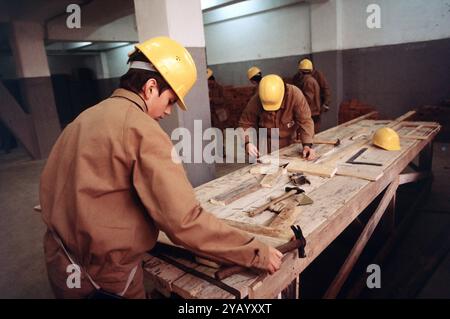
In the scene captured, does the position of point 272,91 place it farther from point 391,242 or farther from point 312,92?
point 312,92

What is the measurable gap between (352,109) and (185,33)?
218 inches

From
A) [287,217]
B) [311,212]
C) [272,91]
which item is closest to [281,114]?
[272,91]

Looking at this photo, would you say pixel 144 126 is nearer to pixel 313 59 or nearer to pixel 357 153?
pixel 357 153

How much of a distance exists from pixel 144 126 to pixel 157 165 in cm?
17

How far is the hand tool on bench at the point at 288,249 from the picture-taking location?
4.98 feet

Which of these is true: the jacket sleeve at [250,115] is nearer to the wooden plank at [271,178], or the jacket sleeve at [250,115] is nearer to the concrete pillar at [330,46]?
the wooden plank at [271,178]

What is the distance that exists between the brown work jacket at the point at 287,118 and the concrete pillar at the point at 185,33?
0.63m

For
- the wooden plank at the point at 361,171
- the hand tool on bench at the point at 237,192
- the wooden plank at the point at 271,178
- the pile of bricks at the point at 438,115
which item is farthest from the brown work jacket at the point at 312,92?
the hand tool on bench at the point at 237,192

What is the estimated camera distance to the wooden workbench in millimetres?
1537

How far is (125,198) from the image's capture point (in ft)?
4.50

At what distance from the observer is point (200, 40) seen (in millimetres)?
4129

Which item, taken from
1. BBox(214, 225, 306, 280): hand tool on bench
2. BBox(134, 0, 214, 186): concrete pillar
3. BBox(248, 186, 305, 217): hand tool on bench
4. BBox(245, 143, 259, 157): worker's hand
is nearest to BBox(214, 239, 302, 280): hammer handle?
BBox(214, 225, 306, 280): hand tool on bench

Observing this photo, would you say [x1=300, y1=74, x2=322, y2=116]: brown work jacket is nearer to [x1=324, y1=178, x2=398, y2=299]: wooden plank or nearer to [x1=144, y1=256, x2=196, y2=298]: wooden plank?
[x1=324, y1=178, x2=398, y2=299]: wooden plank
